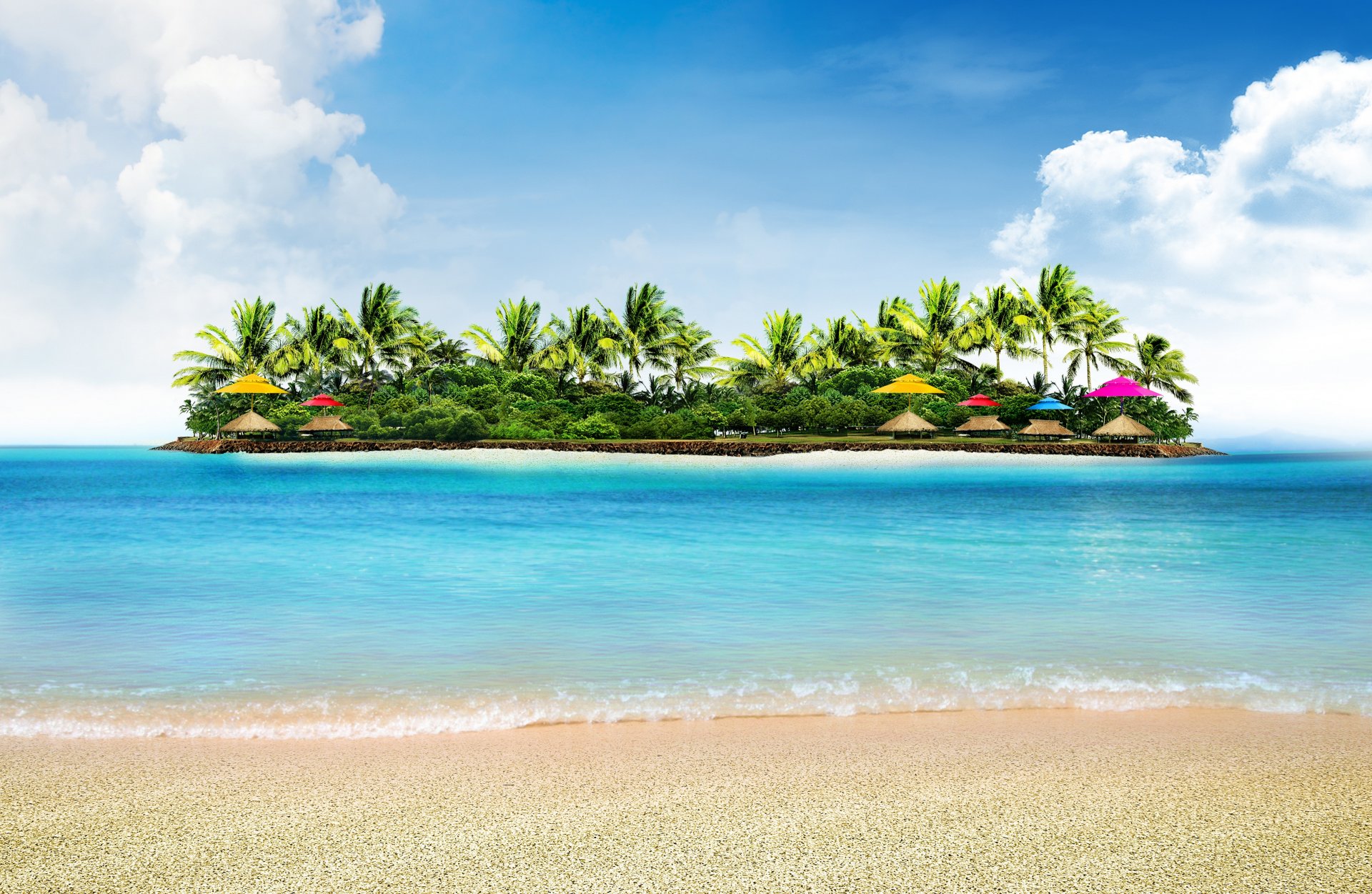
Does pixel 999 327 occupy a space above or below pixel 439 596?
above

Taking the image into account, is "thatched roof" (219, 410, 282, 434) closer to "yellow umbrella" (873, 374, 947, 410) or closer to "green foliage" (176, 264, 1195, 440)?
"green foliage" (176, 264, 1195, 440)

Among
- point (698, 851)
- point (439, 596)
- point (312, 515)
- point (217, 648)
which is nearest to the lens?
point (698, 851)

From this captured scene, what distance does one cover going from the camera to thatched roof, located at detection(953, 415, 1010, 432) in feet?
163

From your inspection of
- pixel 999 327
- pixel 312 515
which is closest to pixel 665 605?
pixel 312 515

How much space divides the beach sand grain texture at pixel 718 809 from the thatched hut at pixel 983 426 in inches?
1827

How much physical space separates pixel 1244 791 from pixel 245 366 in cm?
6610

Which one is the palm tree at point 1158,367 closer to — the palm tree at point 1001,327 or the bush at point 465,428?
the palm tree at point 1001,327

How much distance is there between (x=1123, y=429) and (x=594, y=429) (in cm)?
3010

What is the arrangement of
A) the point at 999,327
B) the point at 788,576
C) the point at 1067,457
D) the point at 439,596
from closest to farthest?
1. the point at 439,596
2. the point at 788,576
3. the point at 1067,457
4. the point at 999,327

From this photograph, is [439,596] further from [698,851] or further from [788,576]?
[698,851]

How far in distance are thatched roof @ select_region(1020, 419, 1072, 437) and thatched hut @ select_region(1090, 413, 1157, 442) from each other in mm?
1708

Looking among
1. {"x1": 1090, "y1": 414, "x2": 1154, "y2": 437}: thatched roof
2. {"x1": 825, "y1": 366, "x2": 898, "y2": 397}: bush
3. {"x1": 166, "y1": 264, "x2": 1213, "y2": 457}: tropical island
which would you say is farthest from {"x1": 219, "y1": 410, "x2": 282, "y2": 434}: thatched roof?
{"x1": 1090, "y1": 414, "x2": 1154, "y2": 437}: thatched roof

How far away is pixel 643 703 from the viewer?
18.4 feet

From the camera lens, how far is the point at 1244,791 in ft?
13.3
